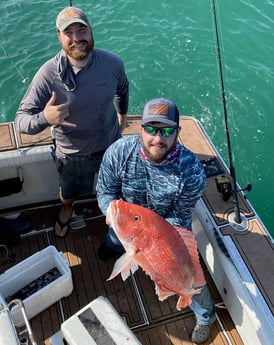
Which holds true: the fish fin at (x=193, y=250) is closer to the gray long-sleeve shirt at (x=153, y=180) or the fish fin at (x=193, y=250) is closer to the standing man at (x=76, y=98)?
the gray long-sleeve shirt at (x=153, y=180)

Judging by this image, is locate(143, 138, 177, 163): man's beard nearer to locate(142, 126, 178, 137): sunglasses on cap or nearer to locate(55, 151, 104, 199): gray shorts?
locate(142, 126, 178, 137): sunglasses on cap

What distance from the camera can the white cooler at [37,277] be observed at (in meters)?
3.85

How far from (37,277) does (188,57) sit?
22.7ft

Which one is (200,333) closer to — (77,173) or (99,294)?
(99,294)

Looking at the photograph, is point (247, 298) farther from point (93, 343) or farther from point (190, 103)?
point (190, 103)

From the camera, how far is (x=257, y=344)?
3475mm

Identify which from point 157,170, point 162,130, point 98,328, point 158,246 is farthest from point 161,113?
point 98,328

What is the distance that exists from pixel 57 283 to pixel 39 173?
1.41 m

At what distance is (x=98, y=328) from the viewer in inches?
133

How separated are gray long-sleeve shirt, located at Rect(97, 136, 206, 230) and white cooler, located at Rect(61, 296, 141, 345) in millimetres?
939

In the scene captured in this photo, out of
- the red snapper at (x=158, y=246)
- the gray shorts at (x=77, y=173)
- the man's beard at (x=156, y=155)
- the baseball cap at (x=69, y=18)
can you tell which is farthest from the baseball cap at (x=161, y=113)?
the gray shorts at (x=77, y=173)

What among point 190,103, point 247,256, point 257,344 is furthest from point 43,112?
point 190,103

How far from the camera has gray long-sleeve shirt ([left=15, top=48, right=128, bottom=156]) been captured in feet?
11.5

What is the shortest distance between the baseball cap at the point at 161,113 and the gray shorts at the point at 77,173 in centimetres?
129
